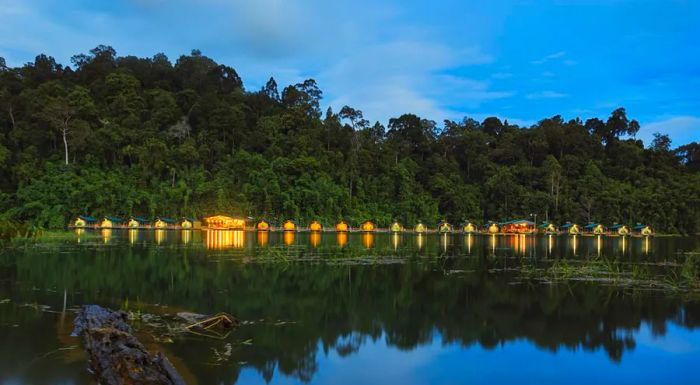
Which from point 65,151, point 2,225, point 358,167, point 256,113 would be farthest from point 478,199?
point 2,225

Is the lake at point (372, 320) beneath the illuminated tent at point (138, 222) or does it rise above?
beneath

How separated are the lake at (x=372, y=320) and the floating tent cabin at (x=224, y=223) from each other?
112ft

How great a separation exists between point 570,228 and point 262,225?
123 feet

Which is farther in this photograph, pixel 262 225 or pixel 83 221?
pixel 262 225

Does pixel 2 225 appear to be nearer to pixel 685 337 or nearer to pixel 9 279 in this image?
pixel 9 279

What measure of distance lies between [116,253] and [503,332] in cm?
1902

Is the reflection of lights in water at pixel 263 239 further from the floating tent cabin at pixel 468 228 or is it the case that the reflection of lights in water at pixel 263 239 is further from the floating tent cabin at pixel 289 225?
the floating tent cabin at pixel 468 228

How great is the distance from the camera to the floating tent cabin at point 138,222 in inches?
2058

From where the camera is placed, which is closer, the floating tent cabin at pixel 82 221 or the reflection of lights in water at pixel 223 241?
the reflection of lights in water at pixel 223 241

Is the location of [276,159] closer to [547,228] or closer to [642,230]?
[547,228]

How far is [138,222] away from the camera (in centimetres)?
5316

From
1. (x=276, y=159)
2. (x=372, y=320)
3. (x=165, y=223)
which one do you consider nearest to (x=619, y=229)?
(x=276, y=159)

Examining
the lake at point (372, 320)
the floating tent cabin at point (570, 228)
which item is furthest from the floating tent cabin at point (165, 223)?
the floating tent cabin at point (570, 228)

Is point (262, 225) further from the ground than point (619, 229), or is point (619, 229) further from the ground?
point (262, 225)
